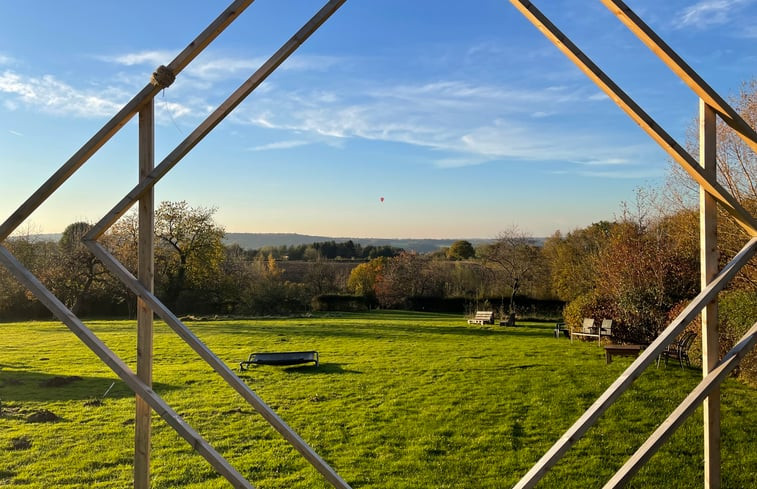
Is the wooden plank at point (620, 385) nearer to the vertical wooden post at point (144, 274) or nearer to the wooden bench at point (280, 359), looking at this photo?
the vertical wooden post at point (144, 274)

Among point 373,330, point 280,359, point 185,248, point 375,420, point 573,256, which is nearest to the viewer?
point 375,420

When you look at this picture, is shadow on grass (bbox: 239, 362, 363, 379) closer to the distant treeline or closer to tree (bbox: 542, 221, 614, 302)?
tree (bbox: 542, 221, 614, 302)

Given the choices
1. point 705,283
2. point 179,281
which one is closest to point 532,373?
point 705,283

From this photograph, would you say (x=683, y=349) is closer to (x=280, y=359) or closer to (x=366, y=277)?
(x=280, y=359)

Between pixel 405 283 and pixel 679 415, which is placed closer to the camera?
pixel 679 415

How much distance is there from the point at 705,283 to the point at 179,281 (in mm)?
26403

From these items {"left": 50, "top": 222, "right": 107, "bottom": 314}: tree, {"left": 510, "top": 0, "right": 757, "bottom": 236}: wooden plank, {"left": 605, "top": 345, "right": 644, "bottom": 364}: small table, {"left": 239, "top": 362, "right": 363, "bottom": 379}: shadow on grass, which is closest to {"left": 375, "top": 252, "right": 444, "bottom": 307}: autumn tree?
{"left": 50, "top": 222, "right": 107, "bottom": 314}: tree

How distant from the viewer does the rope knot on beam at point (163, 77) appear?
3.01 m

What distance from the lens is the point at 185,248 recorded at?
88.5ft

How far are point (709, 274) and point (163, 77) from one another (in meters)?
3.74

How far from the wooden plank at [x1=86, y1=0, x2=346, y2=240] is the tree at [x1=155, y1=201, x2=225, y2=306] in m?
24.8

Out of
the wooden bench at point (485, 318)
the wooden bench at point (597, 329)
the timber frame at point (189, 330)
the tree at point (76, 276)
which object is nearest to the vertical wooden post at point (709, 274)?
the timber frame at point (189, 330)

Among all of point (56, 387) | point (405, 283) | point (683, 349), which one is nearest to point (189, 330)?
point (56, 387)

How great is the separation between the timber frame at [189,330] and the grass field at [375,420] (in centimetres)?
249
